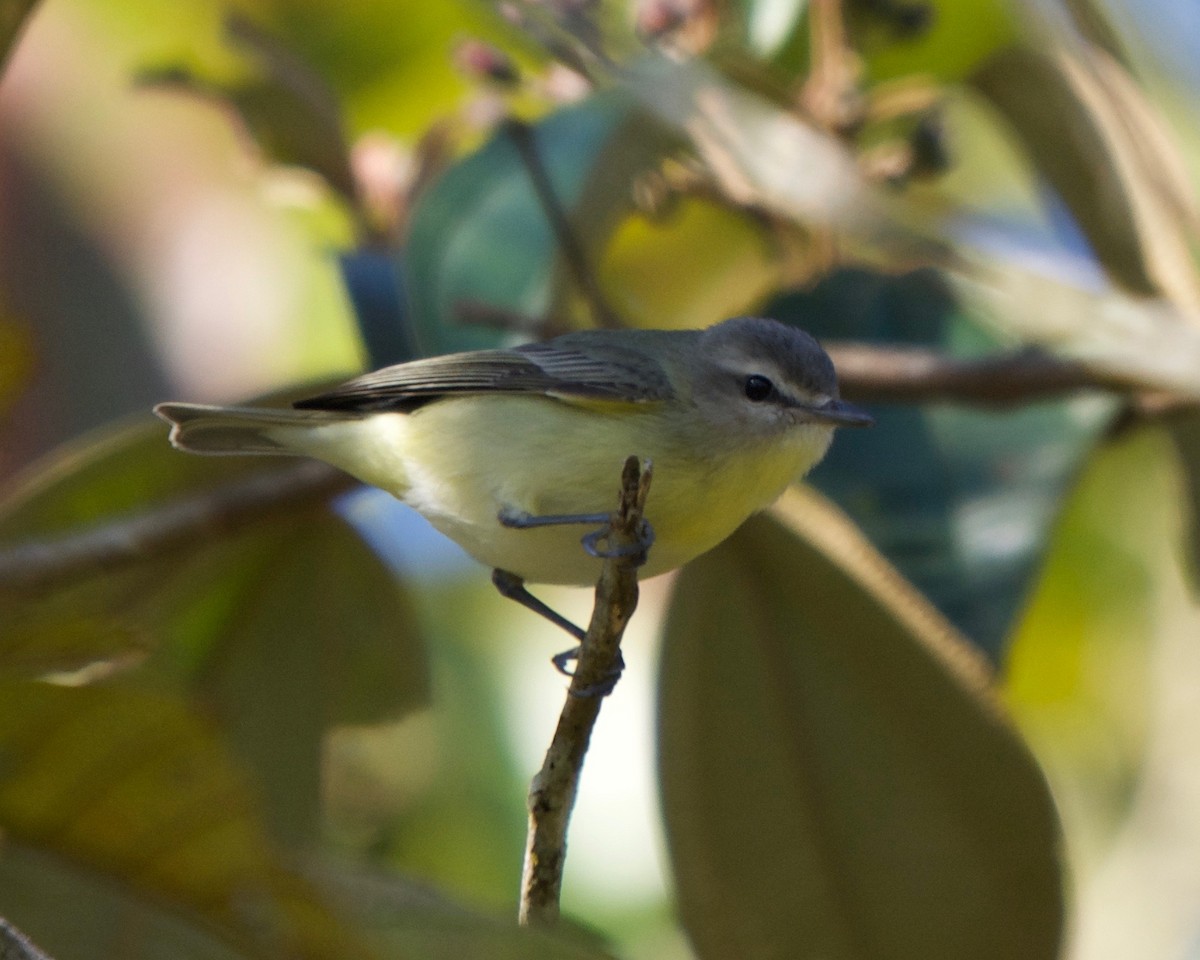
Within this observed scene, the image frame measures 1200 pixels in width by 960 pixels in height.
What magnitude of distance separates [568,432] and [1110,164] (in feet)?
4.55

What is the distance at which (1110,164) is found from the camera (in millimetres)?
2904

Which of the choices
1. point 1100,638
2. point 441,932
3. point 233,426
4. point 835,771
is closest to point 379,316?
point 233,426

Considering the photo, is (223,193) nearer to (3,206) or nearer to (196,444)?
(3,206)

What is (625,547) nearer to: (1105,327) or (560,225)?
(560,225)

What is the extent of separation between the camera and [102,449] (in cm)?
273

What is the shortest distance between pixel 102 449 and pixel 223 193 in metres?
1.99

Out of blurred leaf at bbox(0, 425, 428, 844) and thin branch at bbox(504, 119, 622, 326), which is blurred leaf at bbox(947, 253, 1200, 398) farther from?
blurred leaf at bbox(0, 425, 428, 844)

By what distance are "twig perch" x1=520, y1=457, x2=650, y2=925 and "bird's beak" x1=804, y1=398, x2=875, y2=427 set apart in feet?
1.83

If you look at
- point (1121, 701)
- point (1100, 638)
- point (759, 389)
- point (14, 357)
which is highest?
point (759, 389)

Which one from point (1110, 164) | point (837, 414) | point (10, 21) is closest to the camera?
point (10, 21)

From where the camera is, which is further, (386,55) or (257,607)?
(386,55)

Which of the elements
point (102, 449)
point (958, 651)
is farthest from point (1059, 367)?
point (102, 449)

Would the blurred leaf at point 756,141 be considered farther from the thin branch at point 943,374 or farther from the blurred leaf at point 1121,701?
the blurred leaf at point 1121,701

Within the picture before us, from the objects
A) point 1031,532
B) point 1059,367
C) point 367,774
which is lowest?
point 367,774
